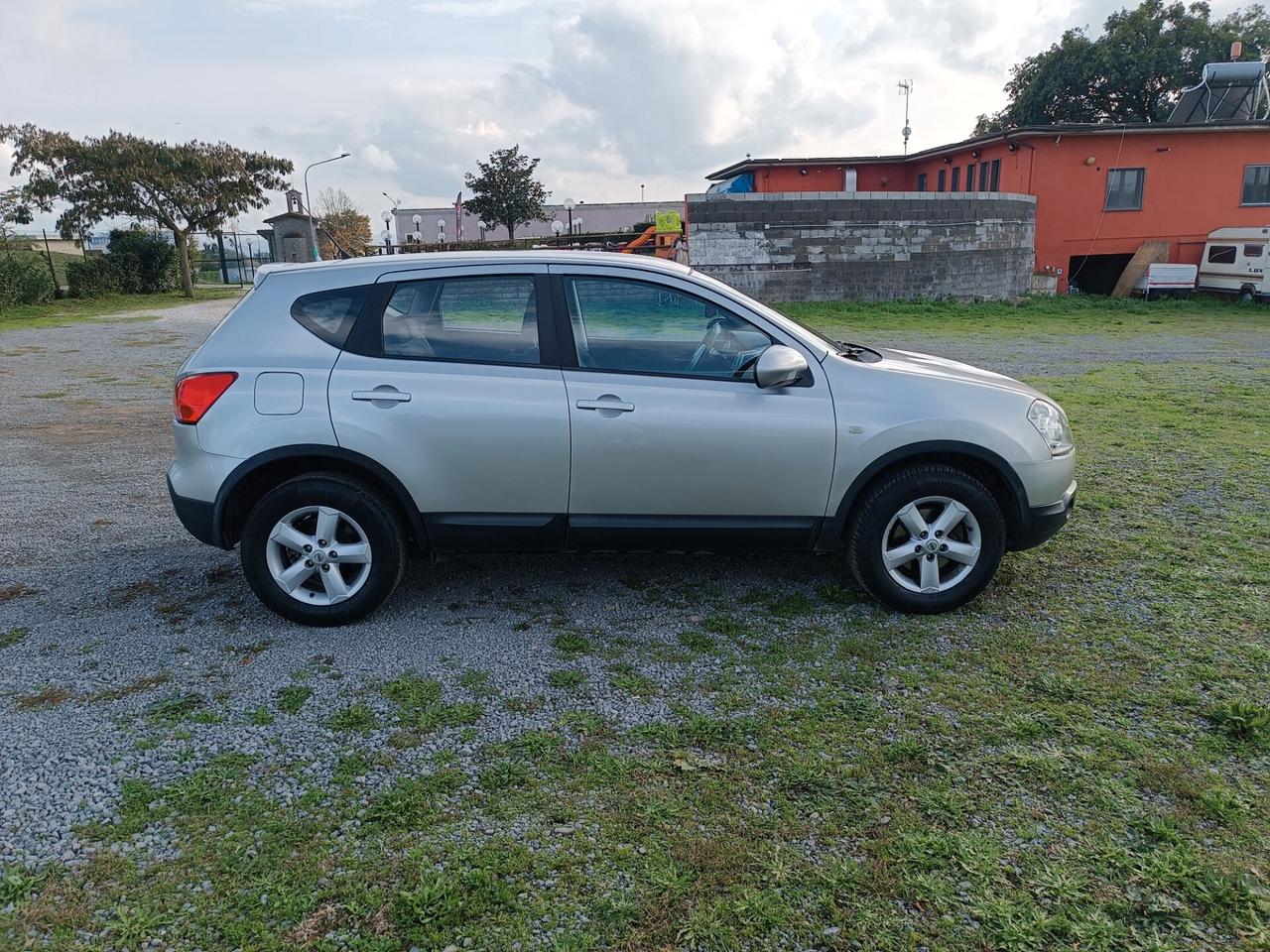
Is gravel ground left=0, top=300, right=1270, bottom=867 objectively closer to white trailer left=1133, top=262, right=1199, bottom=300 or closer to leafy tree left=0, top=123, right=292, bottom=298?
white trailer left=1133, top=262, right=1199, bottom=300

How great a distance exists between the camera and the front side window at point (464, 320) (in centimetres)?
410

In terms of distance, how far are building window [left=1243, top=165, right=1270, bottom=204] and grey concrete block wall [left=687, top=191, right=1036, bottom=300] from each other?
10.5m

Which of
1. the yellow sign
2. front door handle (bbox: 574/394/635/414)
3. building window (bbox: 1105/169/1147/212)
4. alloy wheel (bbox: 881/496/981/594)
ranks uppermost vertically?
building window (bbox: 1105/169/1147/212)

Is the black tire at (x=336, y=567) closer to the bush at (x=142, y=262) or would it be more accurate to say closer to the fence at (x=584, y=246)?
the fence at (x=584, y=246)

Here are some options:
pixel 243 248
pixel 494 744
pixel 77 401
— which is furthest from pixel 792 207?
pixel 243 248

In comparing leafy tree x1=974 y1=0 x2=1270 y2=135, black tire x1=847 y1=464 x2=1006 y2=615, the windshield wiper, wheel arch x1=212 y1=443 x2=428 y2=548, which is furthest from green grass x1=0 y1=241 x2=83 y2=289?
leafy tree x1=974 y1=0 x2=1270 y2=135

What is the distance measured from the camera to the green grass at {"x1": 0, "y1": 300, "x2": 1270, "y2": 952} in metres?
2.33

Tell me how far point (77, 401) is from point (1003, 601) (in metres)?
10.5

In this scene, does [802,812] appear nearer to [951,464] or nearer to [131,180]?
[951,464]

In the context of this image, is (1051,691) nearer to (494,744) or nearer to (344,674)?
(494,744)

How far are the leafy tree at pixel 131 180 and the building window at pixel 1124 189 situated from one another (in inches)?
1204

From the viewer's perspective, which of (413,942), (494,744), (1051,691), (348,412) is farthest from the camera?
(348,412)

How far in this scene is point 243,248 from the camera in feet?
131

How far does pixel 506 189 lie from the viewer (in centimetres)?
4369
